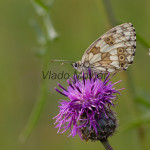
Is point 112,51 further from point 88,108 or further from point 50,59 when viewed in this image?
point 50,59

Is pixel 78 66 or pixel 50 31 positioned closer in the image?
pixel 78 66

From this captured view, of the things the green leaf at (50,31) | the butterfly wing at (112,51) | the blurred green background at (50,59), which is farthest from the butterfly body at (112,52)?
the blurred green background at (50,59)

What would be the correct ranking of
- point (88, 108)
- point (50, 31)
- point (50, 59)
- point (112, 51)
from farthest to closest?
point (50, 59), point (50, 31), point (112, 51), point (88, 108)

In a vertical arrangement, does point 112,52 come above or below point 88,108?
above

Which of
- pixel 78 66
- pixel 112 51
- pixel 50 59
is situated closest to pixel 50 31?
pixel 78 66

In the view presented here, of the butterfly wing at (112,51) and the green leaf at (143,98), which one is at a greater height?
the butterfly wing at (112,51)

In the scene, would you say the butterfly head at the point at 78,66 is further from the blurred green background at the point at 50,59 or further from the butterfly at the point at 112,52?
the blurred green background at the point at 50,59

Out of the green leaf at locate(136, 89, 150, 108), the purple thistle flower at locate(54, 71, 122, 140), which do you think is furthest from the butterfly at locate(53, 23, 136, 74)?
the green leaf at locate(136, 89, 150, 108)
